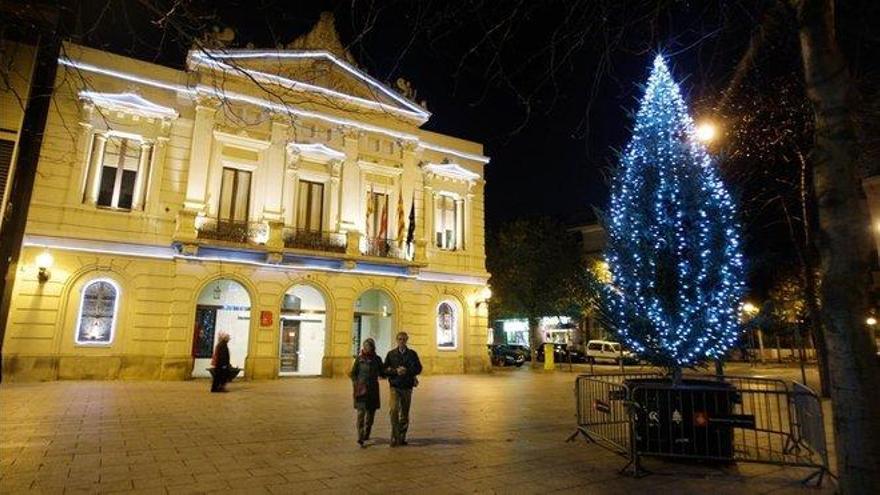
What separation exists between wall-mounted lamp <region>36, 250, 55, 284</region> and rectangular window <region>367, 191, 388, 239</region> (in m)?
11.1

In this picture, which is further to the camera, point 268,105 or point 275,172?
point 275,172

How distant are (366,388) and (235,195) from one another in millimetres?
14595

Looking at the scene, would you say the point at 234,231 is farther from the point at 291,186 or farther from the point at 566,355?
the point at 566,355

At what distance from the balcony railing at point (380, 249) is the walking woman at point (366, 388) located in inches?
539

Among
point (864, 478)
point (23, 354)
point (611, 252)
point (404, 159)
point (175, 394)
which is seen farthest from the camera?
point (404, 159)

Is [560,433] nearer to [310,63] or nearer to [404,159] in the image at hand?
[404,159]

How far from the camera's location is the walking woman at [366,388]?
8.09 metres

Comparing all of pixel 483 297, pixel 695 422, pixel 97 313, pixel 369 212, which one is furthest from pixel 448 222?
pixel 695 422

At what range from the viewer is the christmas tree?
8.33 metres

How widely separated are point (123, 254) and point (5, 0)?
561 inches

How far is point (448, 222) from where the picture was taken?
25391 mm

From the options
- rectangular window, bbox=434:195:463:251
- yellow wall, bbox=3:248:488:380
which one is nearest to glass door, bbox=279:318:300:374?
yellow wall, bbox=3:248:488:380

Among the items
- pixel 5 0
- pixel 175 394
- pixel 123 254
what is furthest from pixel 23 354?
pixel 5 0

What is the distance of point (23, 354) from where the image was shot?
631 inches
